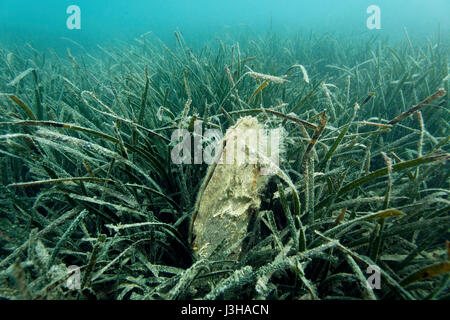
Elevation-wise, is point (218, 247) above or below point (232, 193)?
below

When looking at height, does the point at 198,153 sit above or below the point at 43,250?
above

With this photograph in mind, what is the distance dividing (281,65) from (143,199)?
413cm

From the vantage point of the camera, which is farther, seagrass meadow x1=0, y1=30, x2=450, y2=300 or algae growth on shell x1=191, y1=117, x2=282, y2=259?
algae growth on shell x1=191, y1=117, x2=282, y2=259

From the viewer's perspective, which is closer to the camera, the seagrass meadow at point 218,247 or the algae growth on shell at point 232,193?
the seagrass meadow at point 218,247

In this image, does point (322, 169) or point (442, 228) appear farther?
point (322, 169)

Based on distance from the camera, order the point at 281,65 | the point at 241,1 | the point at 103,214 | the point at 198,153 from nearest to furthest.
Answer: the point at 103,214 → the point at 198,153 → the point at 281,65 → the point at 241,1

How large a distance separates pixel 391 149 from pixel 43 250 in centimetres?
224

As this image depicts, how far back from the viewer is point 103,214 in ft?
4.31

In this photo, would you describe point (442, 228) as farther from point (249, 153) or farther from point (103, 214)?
point (103, 214)
